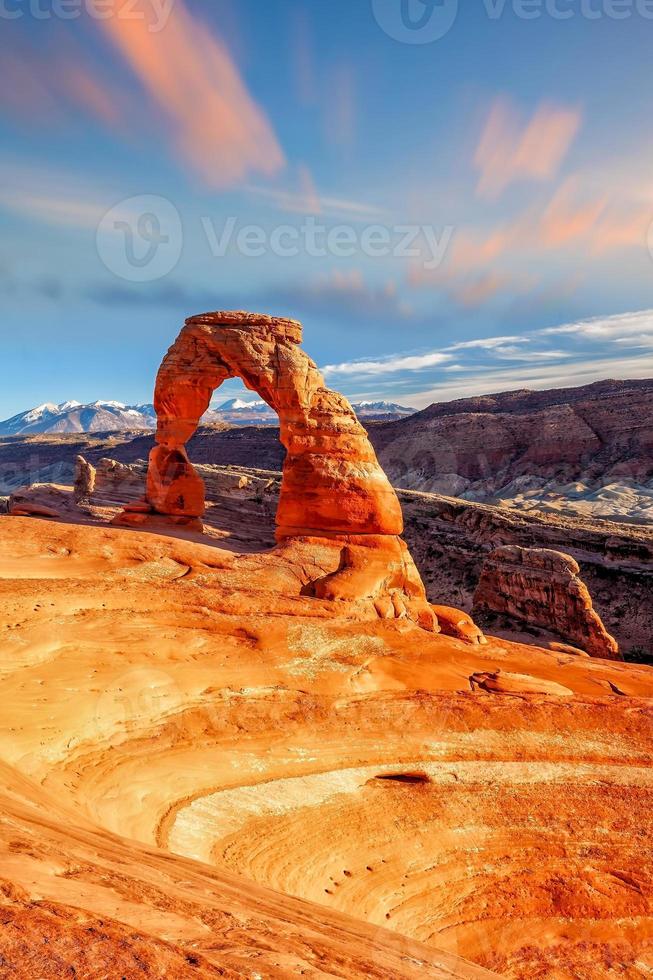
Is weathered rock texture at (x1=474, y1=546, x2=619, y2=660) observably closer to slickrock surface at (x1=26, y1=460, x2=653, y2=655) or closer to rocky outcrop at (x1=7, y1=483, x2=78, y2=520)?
slickrock surface at (x1=26, y1=460, x2=653, y2=655)

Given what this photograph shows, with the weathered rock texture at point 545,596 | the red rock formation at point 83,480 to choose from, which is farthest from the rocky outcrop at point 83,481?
the weathered rock texture at point 545,596

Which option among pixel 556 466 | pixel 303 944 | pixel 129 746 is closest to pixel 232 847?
pixel 129 746

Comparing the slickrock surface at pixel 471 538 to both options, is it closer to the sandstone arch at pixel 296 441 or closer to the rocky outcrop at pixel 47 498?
the rocky outcrop at pixel 47 498

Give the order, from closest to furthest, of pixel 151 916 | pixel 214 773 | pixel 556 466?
pixel 151 916 → pixel 214 773 → pixel 556 466

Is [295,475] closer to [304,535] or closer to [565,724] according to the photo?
[304,535]

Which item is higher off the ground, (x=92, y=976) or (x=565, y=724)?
(x=92, y=976)

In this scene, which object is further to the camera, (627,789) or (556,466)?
(556,466)

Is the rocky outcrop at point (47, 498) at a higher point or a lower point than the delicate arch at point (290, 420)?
lower

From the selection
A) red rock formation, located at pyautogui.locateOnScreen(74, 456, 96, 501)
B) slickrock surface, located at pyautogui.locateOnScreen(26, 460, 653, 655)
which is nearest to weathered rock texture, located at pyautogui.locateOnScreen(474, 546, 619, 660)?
slickrock surface, located at pyautogui.locateOnScreen(26, 460, 653, 655)
